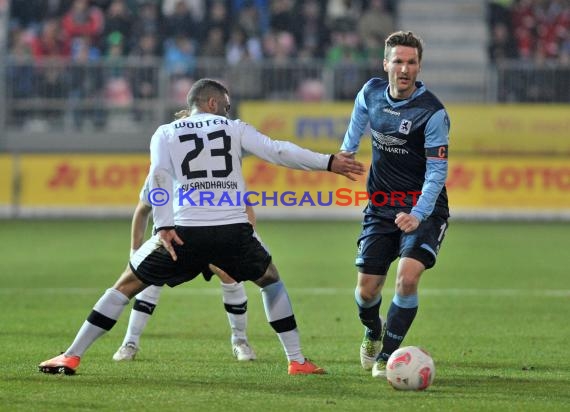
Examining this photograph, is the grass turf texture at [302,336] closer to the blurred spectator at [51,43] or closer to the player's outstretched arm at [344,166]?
the player's outstretched arm at [344,166]

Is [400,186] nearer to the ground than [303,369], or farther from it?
farther from it

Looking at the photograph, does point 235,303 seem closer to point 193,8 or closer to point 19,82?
point 19,82

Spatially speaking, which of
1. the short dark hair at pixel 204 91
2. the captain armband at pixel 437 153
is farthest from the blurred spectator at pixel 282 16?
the captain armband at pixel 437 153

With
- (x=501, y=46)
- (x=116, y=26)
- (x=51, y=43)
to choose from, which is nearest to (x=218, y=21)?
(x=116, y=26)

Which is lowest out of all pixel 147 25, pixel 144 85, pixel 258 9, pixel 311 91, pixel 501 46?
pixel 311 91

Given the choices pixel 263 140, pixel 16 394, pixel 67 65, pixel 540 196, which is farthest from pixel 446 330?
pixel 67 65

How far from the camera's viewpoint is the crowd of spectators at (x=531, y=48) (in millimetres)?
25781

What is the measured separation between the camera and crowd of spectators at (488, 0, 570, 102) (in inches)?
1015

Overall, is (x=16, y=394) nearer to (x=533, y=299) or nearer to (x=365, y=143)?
(x=533, y=299)

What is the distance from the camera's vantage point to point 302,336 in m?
10.5

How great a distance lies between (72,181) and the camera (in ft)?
81.4

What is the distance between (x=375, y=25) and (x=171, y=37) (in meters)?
4.77

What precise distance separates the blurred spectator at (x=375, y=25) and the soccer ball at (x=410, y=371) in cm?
1976

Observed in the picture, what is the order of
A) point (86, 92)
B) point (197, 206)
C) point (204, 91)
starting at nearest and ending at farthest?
point (197, 206)
point (204, 91)
point (86, 92)
